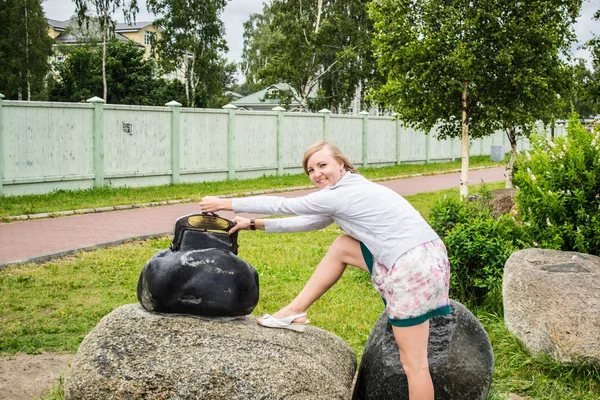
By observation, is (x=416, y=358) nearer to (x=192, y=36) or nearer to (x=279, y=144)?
(x=279, y=144)

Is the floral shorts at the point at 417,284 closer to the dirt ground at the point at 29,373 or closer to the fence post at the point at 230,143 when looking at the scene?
the dirt ground at the point at 29,373

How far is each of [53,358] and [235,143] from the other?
14.8 m

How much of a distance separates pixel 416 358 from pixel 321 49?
101ft

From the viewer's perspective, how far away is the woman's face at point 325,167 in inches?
157

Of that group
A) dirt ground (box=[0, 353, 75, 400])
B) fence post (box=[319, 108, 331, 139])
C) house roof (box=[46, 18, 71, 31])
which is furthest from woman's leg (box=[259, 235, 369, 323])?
house roof (box=[46, 18, 71, 31])

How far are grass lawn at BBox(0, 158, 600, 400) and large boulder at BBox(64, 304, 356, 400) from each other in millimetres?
1008

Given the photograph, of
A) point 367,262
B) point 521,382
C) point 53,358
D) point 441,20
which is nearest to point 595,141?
point 521,382

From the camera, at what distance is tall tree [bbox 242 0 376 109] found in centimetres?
3284

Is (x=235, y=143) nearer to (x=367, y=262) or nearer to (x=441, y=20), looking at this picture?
(x=441, y=20)

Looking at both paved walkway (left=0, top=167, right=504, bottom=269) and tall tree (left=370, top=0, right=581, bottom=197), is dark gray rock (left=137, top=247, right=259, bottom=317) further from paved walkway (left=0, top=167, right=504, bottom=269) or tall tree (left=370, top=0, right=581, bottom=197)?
tall tree (left=370, top=0, right=581, bottom=197)

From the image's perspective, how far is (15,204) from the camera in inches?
544

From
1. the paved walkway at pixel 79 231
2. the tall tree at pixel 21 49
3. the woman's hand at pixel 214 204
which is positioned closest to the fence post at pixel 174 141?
the paved walkway at pixel 79 231

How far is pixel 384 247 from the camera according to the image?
3.77 metres

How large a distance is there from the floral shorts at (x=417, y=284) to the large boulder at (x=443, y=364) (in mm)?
511
